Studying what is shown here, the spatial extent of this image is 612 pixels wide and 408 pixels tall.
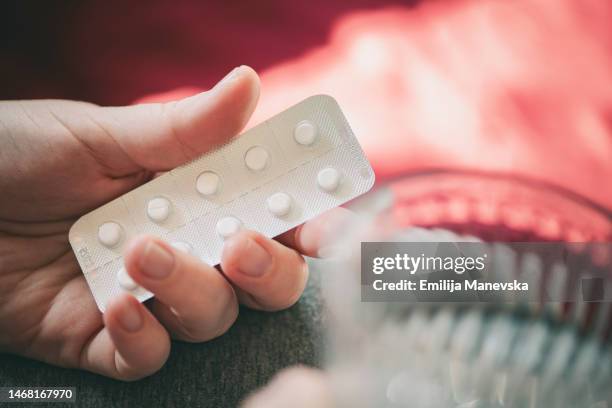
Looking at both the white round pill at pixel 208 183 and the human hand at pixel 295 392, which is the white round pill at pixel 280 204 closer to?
the white round pill at pixel 208 183

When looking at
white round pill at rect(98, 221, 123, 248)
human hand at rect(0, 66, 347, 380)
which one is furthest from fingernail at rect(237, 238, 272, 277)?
Result: white round pill at rect(98, 221, 123, 248)

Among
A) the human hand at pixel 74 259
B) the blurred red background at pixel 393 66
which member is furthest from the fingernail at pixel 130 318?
the blurred red background at pixel 393 66

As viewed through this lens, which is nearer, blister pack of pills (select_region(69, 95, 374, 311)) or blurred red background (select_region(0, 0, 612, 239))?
blister pack of pills (select_region(69, 95, 374, 311))

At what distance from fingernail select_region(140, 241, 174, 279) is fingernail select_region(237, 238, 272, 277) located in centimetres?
5

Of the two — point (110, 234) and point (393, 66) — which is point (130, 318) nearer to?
point (110, 234)

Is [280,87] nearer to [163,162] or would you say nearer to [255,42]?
[255,42]

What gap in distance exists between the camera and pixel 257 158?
43 cm

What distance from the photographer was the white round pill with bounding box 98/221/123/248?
0.44 metres

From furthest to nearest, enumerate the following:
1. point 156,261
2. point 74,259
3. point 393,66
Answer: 1. point 393,66
2. point 74,259
3. point 156,261

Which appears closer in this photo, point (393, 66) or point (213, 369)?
point (213, 369)

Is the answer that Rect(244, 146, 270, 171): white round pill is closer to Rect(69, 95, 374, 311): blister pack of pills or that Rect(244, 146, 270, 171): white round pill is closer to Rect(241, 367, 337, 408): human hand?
Rect(69, 95, 374, 311): blister pack of pills

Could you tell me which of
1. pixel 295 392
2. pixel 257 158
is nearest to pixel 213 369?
pixel 295 392

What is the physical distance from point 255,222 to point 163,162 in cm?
9

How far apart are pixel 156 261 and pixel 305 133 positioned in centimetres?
14
